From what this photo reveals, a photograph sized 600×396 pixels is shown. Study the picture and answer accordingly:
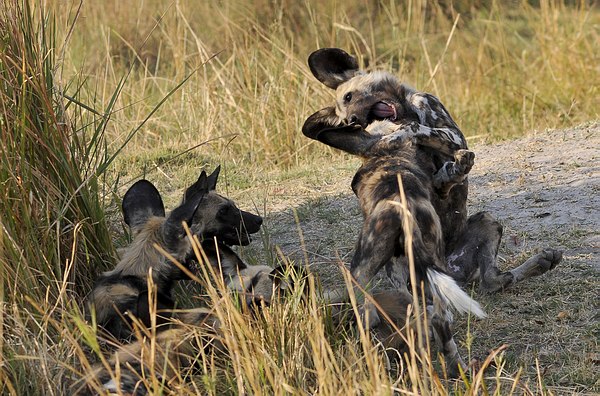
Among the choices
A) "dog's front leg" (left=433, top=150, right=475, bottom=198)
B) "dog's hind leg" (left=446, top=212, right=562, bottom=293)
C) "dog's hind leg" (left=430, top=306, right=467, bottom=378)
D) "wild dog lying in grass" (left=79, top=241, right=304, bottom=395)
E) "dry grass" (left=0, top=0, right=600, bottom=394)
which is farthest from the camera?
"dog's hind leg" (left=446, top=212, right=562, bottom=293)

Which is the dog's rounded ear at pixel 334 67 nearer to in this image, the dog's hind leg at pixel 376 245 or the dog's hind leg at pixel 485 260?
the dog's hind leg at pixel 485 260

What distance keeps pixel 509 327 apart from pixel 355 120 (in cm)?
104

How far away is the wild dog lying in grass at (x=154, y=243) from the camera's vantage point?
365cm

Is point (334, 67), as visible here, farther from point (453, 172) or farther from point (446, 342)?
point (446, 342)

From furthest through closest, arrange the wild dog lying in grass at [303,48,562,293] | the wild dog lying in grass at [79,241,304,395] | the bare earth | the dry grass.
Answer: the wild dog lying in grass at [303,48,562,293] < the bare earth < the dry grass < the wild dog lying in grass at [79,241,304,395]

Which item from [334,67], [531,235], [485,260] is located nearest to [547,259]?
[485,260]

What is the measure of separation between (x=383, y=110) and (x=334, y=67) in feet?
1.26

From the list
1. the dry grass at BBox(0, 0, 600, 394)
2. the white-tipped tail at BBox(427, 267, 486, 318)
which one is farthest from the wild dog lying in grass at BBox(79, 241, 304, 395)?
the white-tipped tail at BBox(427, 267, 486, 318)

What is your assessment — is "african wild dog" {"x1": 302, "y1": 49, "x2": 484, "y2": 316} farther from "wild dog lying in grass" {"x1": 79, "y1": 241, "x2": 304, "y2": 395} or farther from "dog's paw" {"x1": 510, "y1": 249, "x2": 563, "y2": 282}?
"dog's paw" {"x1": 510, "y1": 249, "x2": 563, "y2": 282}

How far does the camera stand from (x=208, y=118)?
Result: 6.74 meters

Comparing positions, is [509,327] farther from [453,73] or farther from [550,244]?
[453,73]

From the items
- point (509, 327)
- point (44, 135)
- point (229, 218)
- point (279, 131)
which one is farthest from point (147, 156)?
point (509, 327)

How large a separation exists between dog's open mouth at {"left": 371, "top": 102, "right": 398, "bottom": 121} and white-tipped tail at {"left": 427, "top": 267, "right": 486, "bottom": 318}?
1.06 meters

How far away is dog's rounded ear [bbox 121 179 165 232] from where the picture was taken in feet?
13.7
